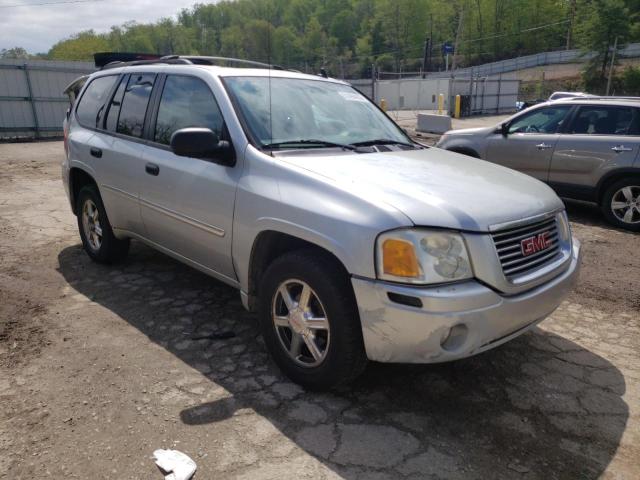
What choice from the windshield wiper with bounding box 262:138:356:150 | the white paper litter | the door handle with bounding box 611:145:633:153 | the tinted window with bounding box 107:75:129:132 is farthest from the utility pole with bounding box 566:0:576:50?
the white paper litter

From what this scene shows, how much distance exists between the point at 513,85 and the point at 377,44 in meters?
70.5

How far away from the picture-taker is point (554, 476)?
7.75ft

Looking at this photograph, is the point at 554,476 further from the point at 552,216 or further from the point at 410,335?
the point at 552,216

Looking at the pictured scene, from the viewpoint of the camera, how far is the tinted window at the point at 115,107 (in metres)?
4.50

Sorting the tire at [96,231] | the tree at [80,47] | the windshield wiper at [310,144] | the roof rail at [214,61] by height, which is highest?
the tree at [80,47]

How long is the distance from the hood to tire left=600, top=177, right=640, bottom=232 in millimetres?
4025

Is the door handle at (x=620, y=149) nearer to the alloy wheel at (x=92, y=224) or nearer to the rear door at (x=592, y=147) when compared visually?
the rear door at (x=592, y=147)

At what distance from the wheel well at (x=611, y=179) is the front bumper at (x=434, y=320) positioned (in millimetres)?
5034

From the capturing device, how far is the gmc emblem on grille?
2.78 meters

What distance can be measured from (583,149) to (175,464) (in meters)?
6.69

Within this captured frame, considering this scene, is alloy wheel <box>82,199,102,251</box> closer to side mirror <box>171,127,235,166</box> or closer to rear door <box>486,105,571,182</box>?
side mirror <box>171,127,235,166</box>

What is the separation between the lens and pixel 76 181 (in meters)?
5.17

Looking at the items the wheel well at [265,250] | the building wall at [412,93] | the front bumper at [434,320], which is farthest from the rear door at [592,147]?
the building wall at [412,93]

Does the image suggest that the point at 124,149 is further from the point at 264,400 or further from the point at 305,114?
the point at 264,400
